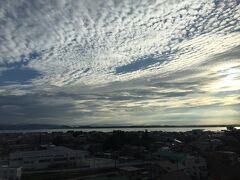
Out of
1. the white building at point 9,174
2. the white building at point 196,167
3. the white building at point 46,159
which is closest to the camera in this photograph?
the white building at point 9,174

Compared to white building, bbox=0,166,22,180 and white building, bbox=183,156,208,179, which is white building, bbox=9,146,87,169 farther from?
white building, bbox=183,156,208,179

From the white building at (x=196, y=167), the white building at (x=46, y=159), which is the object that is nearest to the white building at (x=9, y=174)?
the white building at (x=46, y=159)

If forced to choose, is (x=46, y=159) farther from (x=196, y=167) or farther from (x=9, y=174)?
(x=196, y=167)

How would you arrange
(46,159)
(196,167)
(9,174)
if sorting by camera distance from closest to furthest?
1. (9,174)
2. (196,167)
3. (46,159)

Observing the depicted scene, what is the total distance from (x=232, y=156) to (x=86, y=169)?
12814 mm

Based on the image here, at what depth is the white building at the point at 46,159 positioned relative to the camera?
29.2 metres

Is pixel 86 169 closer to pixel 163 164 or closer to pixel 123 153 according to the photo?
pixel 163 164

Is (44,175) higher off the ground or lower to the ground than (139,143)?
lower

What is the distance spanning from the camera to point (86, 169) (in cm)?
2694

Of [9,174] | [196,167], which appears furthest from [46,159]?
[196,167]

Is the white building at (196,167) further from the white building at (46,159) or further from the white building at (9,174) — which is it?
the white building at (9,174)

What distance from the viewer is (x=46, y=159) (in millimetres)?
29672

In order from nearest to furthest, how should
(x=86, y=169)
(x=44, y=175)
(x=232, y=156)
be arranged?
(x=44, y=175), (x=86, y=169), (x=232, y=156)

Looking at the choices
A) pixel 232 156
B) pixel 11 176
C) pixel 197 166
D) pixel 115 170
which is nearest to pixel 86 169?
pixel 115 170
